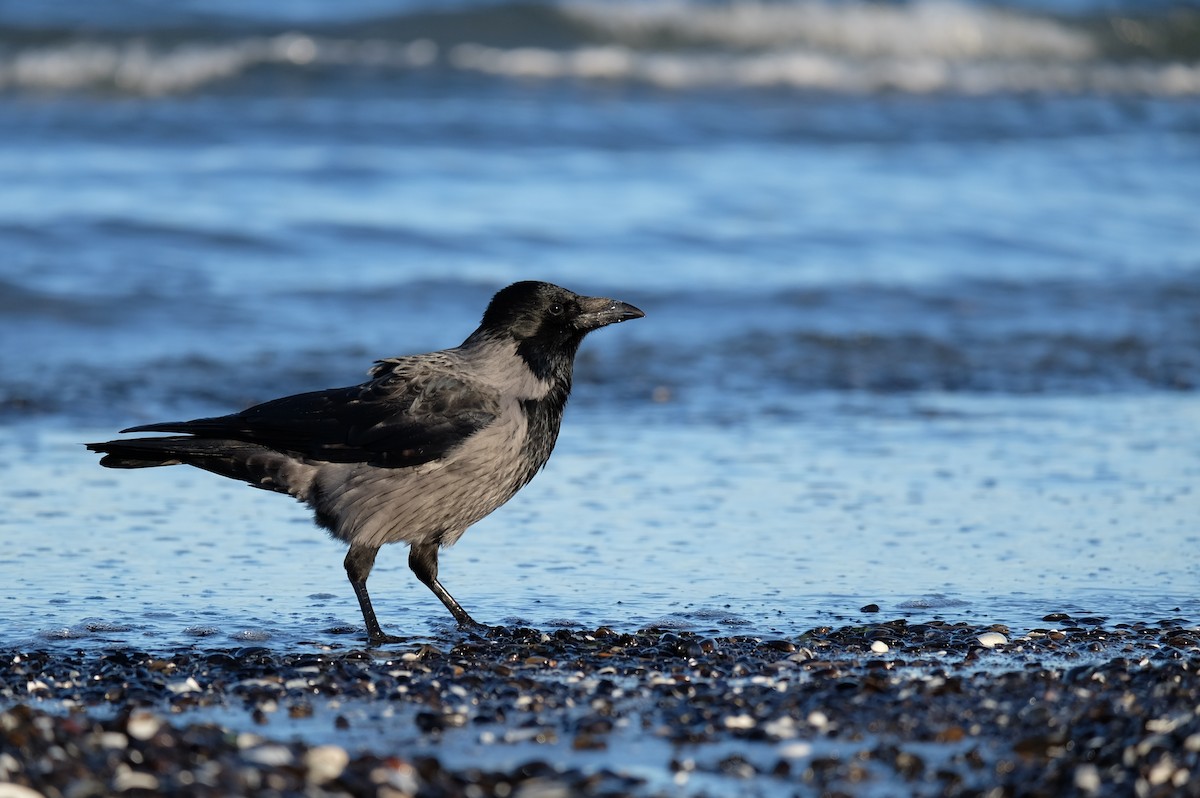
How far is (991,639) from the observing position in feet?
16.2

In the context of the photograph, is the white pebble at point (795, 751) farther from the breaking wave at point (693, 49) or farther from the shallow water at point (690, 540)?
the breaking wave at point (693, 49)

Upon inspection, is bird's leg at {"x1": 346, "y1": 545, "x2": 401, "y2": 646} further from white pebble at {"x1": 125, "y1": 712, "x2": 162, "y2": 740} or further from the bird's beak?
white pebble at {"x1": 125, "y1": 712, "x2": 162, "y2": 740}

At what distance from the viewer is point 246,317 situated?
1035 cm

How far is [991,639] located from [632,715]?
1.36 m

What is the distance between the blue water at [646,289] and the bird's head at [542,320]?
33.2 inches

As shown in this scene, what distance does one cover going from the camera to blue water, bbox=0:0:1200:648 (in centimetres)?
590

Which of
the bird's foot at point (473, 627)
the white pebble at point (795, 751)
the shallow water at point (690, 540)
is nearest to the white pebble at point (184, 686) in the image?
the shallow water at point (690, 540)

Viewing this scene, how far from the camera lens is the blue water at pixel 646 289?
232 inches

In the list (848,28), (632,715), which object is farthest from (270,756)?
(848,28)

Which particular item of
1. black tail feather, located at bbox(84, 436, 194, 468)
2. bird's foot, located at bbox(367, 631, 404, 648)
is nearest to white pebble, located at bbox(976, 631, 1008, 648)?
bird's foot, located at bbox(367, 631, 404, 648)

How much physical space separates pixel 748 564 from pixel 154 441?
7.17 ft

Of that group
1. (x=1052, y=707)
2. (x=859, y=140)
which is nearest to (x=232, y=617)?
(x=1052, y=707)

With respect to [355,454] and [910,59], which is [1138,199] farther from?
[355,454]

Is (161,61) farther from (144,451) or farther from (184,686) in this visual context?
(184,686)
